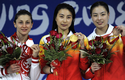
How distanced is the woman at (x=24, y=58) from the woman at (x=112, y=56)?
605 mm

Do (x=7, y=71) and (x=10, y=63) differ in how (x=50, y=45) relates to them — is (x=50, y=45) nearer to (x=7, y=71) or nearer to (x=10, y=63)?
(x=10, y=63)

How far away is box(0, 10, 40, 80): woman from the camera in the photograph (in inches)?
69.4

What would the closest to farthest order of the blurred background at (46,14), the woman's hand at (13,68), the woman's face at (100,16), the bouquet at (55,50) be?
the bouquet at (55,50), the woman's hand at (13,68), the woman's face at (100,16), the blurred background at (46,14)

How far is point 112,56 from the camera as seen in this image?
1.82 metres

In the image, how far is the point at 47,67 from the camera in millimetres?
1845

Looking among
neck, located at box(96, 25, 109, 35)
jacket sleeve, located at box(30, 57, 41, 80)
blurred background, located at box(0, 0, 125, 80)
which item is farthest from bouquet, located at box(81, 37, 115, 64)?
blurred background, located at box(0, 0, 125, 80)

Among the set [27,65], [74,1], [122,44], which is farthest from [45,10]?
[122,44]

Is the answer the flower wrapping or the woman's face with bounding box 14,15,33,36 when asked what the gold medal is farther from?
the woman's face with bounding box 14,15,33,36

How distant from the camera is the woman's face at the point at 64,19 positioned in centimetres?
195

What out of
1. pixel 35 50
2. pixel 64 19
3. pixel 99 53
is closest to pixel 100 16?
pixel 64 19

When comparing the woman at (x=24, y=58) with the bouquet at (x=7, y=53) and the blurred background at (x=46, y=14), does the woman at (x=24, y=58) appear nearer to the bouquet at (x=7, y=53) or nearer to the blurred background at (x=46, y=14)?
the bouquet at (x=7, y=53)

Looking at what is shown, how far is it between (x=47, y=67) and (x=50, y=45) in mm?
342

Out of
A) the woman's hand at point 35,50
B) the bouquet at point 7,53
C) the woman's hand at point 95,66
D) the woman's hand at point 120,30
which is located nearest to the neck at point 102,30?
the woman's hand at point 120,30

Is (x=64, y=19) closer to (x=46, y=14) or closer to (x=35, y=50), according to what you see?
(x=35, y=50)
